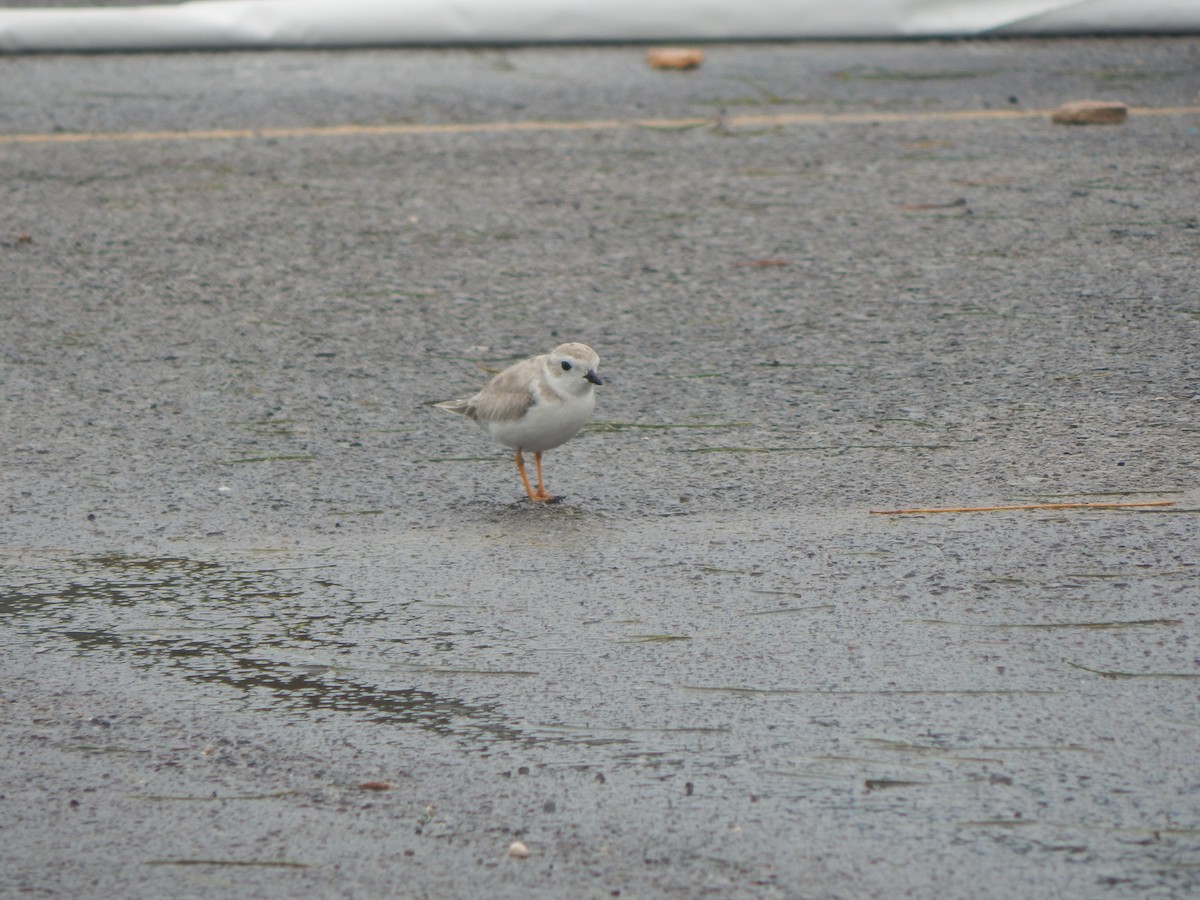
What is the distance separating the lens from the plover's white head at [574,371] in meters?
4.93

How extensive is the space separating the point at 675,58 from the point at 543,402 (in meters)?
6.02

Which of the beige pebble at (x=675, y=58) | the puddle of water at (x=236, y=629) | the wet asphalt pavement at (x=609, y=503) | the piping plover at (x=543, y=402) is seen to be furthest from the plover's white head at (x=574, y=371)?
the beige pebble at (x=675, y=58)

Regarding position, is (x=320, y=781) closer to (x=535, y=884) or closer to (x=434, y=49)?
(x=535, y=884)

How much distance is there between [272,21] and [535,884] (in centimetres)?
887

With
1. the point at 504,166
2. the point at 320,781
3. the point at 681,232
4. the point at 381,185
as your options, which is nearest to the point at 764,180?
the point at 681,232

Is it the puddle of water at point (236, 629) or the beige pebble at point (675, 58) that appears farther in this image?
the beige pebble at point (675, 58)

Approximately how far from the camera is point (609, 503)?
4965 millimetres

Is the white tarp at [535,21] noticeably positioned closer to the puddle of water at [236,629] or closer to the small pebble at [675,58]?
the small pebble at [675,58]

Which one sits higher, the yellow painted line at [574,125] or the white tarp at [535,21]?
the white tarp at [535,21]

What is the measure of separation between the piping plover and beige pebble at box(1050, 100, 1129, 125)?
5.07 m

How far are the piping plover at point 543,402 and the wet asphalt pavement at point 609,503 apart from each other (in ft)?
0.74

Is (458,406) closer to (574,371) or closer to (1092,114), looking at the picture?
(574,371)

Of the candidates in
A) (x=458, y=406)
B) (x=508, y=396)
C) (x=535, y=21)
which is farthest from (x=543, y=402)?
(x=535, y=21)

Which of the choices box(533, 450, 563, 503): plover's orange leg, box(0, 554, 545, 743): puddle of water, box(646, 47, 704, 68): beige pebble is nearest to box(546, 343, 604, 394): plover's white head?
box(533, 450, 563, 503): plover's orange leg
